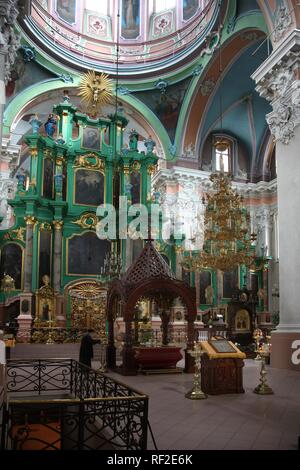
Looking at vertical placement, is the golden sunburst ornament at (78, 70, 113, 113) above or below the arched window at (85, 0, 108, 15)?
below

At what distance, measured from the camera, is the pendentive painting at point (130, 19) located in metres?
23.5

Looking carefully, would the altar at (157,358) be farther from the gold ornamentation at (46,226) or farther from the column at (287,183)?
the gold ornamentation at (46,226)

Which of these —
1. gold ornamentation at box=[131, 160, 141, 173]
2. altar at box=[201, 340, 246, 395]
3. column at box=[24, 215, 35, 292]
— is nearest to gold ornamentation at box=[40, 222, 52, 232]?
column at box=[24, 215, 35, 292]

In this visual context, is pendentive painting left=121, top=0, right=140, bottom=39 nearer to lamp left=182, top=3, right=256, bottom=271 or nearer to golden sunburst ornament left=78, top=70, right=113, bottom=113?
golden sunburst ornament left=78, top=70, right=113, bottom=113

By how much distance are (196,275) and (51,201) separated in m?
7.21

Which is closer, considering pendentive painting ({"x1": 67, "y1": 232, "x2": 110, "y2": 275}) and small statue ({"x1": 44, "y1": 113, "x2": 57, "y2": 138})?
pendentive painting ({"x1": 67, "y1": 232, "x2": 110, "y2": 275})

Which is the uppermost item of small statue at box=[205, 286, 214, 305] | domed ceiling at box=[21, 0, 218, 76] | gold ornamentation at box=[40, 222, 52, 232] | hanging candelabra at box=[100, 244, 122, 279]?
domed ceiling at box=[21, 0, 218, 76]

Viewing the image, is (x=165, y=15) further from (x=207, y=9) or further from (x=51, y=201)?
(x=51, y=201)

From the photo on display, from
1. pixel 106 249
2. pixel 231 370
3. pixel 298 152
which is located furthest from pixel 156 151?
pixel 231 370

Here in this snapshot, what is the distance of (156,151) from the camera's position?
23594mm

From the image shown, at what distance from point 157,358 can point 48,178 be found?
11599 millimetres

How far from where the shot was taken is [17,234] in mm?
18938

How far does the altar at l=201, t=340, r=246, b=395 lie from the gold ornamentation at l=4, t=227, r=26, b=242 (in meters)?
12.3

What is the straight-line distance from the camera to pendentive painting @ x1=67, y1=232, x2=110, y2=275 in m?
19.8
